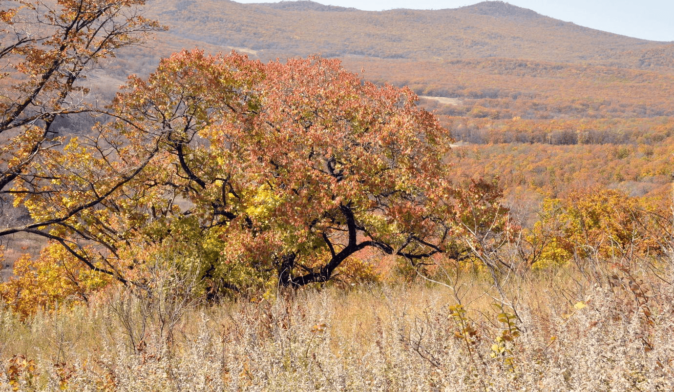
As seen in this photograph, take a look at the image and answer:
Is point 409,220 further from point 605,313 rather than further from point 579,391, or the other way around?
point 579,391

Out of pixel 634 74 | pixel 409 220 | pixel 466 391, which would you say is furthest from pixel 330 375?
pixel 634 74

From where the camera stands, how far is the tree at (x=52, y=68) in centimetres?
877

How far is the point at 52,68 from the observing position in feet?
30.0

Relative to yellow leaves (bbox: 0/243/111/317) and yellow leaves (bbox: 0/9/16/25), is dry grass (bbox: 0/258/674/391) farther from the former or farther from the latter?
yellow leaves (bbox: 0/243/111/317)

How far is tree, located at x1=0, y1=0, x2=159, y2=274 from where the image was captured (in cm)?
877

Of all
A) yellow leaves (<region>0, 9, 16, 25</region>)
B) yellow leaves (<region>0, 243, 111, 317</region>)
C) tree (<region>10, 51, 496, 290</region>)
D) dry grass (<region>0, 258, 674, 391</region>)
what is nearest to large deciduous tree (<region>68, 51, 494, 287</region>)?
tree (<region>10, 51, 496, 290</region>)

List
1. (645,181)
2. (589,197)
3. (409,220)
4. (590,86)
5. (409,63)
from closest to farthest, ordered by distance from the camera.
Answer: (409,220) → (589,197) → (645,181) → (590,86) → (409,63)

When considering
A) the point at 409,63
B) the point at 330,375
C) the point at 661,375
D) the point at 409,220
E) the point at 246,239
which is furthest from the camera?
the point at 409,63

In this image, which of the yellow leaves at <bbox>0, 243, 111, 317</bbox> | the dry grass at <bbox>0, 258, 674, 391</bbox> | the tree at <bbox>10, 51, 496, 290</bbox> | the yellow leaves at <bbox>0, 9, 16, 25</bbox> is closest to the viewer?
the dry grass at <bbox>0, 258, 674, 391</bbox>

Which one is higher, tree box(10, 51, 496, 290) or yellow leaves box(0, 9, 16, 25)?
yellow leaves box(0, 9, 16, 25)

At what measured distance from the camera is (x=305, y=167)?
10.2m

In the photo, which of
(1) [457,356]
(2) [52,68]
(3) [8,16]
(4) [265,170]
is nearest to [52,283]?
(2) [52,68]

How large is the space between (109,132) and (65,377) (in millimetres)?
8107

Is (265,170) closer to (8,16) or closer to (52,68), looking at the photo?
(52,68)
